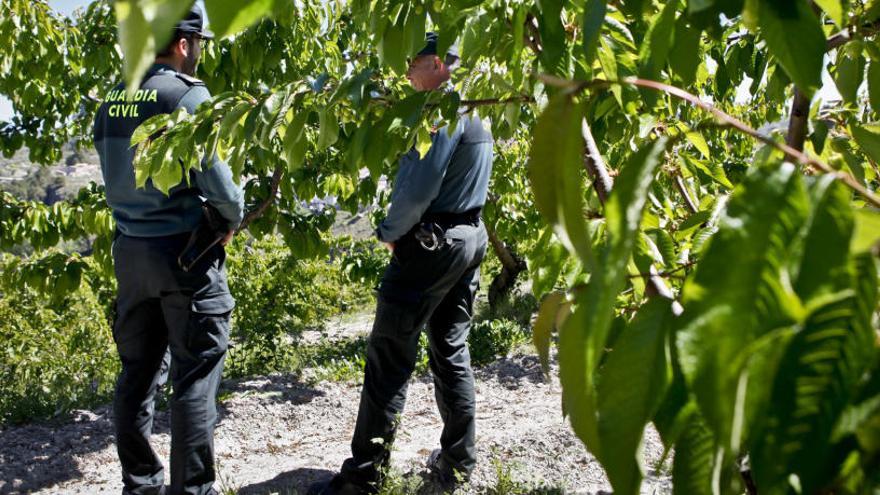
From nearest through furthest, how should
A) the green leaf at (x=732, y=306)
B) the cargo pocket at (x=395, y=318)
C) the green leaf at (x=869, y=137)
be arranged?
the green leaf at (x=732, y=306)
the green leaf at (x=869, y=137)
the cargo pocket at (x=395, y=318)

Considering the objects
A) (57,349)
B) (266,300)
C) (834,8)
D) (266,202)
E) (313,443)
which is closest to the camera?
(834,8)

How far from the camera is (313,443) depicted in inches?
183

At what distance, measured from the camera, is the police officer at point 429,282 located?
9.48 ft

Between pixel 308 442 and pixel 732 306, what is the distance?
180 inches

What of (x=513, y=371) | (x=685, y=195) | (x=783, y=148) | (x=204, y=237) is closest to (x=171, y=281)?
(x=204, y=237)

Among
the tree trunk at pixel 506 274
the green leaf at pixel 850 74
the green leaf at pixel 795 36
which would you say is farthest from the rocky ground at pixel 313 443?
the tree trunk at pixel 506 274

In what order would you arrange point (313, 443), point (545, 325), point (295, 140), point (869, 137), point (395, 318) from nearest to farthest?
point (545, 325) → point (869, 137) → point (295, 140) → point (395, 318) → point (313, 443)

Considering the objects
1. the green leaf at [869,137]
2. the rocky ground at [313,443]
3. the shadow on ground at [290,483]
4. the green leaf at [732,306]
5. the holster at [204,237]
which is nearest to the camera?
the green leaf at [732,306]

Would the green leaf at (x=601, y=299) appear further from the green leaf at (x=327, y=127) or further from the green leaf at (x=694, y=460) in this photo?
the green leaf at (x=327, y=127)

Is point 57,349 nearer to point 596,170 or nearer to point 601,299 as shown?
point 596,170

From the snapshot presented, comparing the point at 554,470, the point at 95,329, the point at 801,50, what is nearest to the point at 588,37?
the point at 801,50

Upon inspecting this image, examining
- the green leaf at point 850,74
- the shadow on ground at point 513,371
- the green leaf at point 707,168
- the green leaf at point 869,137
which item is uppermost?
the green leaf at point 850,74

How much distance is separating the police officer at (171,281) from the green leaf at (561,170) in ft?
7.91

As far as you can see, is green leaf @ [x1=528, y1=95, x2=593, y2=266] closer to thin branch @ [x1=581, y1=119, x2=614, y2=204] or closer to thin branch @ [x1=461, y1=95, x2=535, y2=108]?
thin branch @ [x1=581, y1=119, x2=614, y2=204]
